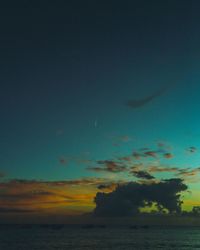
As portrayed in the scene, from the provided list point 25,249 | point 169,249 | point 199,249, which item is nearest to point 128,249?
point 169,249

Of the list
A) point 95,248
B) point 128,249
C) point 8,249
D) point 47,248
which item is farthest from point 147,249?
point 8,249

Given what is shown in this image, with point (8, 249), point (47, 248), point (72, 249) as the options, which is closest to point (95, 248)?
point (72, 249)

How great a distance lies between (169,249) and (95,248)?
66.0ft

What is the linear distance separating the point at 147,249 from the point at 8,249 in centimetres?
3756

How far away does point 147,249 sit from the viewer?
335 feet

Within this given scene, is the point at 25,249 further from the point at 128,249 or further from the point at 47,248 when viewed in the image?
the point at 128,249

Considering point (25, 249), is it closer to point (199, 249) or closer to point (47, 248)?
point (47, 248)

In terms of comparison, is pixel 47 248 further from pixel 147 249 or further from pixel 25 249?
pixel 147 249

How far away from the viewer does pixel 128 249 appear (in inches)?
3944

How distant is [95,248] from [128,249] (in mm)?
10596

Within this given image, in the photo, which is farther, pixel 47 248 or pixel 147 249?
pixel 47 248

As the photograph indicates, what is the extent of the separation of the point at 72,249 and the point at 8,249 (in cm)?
1742

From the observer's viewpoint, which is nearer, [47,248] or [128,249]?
[128,249]

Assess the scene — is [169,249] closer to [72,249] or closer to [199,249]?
[199,249]
